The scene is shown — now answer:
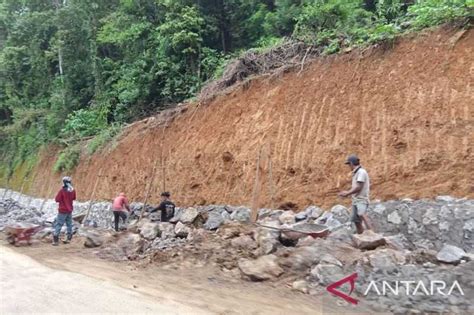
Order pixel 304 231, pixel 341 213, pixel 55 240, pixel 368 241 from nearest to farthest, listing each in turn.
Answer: pixel 368 241 → pixel 304 231 → pixel 341 213 → pixel 55 240

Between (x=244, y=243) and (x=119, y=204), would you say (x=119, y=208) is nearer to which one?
(x=119, y=204)

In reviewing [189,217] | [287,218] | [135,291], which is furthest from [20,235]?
[287,218]

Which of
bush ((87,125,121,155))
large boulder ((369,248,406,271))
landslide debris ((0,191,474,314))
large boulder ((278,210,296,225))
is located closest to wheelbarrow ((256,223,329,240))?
landslide debris ((0,191,474,314))

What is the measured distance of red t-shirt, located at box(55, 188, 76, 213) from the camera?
12.1m

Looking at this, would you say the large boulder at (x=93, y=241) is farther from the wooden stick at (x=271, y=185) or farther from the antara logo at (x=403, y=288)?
the antara logo at (x=403, y=288)

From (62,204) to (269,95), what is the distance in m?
6.75

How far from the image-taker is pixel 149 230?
1146 centimetres

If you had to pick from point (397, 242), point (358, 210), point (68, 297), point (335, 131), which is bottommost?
point (68, 297)

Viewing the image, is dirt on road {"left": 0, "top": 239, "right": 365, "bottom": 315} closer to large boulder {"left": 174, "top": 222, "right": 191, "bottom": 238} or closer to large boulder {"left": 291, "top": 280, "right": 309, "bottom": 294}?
A: large boulder {"left": 291, "top": 280, "right": 309, "bottom": 294}

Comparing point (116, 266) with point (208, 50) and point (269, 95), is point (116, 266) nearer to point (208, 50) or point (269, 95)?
point (269, 95)

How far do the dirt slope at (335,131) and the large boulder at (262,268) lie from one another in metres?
→ 3.25

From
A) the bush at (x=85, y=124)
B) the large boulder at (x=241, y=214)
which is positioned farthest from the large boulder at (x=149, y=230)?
the bush at (x=85, y=124)

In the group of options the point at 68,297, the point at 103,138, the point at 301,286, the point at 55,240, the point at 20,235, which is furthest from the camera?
the point at 103,138

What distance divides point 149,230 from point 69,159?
1298cm
